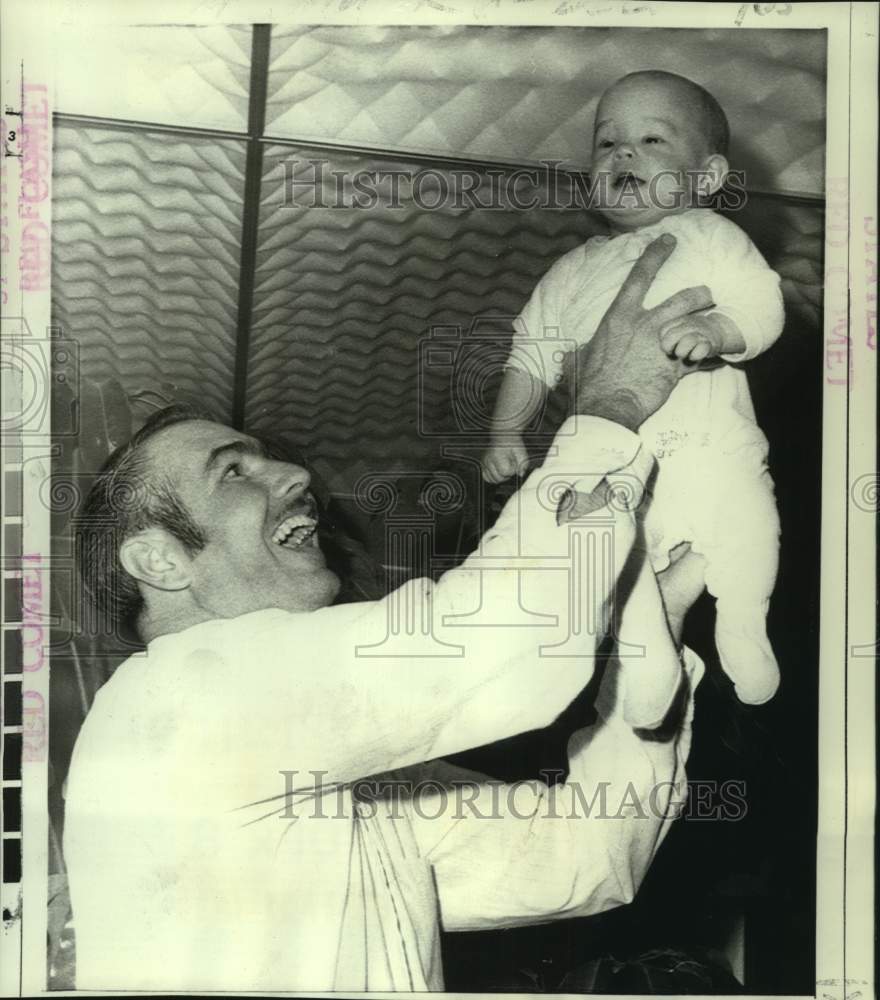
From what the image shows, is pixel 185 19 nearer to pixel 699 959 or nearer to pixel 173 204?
pixel 173 204

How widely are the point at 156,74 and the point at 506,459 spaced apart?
2.40 feet

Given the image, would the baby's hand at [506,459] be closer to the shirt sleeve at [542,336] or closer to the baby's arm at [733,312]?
the shirt sleeve at [542,336]

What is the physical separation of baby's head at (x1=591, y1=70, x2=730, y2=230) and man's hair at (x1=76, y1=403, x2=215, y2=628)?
0.65m

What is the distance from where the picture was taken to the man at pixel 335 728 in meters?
1.40

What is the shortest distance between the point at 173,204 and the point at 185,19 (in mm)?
265

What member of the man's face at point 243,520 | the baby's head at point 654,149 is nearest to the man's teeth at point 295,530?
the man's face at point 243,520

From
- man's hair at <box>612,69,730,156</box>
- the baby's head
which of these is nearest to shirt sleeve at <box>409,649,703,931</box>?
the baby's head

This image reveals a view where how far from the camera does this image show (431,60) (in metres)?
1.44

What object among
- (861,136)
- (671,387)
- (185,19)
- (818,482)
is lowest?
(818,482)

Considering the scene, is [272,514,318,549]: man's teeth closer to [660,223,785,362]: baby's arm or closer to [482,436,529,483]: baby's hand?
[482,436,529,483]: baby's hand

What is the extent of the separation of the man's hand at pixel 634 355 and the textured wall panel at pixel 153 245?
1.66ft

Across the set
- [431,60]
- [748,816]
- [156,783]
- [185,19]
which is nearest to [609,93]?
[431,60]

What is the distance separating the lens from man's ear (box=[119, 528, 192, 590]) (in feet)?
4.61

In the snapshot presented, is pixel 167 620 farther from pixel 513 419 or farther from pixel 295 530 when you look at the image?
pixel 513 419
